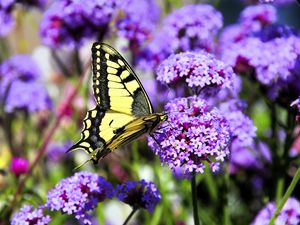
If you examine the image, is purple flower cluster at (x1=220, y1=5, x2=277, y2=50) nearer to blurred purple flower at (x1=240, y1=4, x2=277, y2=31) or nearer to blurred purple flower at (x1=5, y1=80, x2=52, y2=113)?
blurred purple flower at (x1=240, y1=4, x2=277, y2=31)

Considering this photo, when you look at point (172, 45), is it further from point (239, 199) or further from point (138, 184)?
point (239, 199)

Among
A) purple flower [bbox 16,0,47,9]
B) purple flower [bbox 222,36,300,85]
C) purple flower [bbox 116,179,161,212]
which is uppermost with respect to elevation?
purple flower [bbox 16,0,47,9]

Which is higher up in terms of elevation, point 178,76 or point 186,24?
point 186,24

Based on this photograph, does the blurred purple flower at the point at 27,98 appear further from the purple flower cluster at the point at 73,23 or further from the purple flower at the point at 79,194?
the purple flower at the point at 79,194

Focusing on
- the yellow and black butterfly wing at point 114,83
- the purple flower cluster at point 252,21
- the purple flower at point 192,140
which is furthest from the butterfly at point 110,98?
the purple flower cluster at point 252,21

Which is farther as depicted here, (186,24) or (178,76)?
(186,24)

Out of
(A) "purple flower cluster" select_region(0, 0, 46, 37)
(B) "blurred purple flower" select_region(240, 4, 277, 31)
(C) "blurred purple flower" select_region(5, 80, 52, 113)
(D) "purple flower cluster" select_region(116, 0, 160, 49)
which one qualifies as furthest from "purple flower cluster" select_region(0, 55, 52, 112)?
(B) "blurred purple flower" select_region(240, 4, 277, 31)

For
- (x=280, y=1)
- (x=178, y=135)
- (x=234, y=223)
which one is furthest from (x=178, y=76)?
(x=280, y=1)
